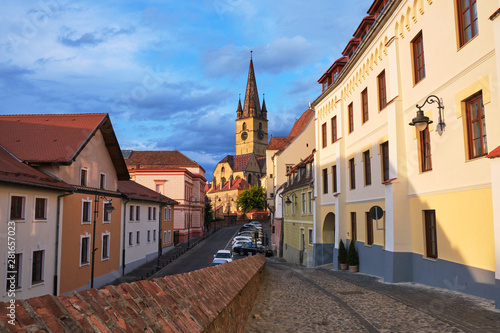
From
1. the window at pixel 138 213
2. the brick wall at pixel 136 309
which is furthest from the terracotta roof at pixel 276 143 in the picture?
Answer: the brick wall at pixel 136 309

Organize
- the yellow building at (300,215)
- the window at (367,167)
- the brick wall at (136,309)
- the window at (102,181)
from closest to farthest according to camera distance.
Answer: the brick wall at (136,309) → the window at (367,167) → the window at (102,181) → the yellow building at (300,215)

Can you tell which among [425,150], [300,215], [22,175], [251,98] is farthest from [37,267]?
[251,98]

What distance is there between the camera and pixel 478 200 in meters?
10.8

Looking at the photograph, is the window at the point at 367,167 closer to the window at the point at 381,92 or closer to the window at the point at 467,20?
the window at the point at 381,92

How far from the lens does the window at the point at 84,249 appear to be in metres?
24.1

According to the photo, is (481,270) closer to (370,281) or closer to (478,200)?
(478,200)

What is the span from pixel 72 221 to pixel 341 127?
1662 centimetres

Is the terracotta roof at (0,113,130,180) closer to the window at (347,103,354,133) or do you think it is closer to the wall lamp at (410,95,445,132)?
the window at (347,103,354,133)

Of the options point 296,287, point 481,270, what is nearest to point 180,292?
point 481,270

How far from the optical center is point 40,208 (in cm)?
1962

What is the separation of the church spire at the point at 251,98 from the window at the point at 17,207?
451ft

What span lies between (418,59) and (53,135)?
20.7 m

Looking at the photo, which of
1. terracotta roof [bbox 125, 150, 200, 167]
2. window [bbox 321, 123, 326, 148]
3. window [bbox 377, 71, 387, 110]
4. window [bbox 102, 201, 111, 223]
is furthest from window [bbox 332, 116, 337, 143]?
terracotta roof [bbox 125, 150, 200, 167]

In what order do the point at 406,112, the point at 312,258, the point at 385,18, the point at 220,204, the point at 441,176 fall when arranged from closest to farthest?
the point at 441,176
the point at 406,112
the point at 385,18
the point at 312,258
the point at 220,204
